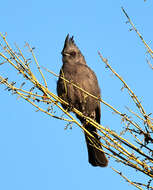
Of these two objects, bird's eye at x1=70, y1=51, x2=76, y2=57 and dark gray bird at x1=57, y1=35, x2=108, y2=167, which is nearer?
dark gray bird at x1=57, y1=35, x2=108, y2=167

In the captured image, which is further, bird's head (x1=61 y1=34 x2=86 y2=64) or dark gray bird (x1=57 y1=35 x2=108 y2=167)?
bird's head (x1=61 y1=34 x2=86 y2=64)

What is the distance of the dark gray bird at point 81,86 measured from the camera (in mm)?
5070

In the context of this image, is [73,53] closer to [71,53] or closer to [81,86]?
[71,53]

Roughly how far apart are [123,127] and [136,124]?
13 cm

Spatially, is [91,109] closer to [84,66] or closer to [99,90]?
[99,90]

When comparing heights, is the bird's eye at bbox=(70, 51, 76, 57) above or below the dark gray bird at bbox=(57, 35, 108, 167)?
above

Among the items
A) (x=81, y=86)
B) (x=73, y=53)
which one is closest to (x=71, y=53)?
(x=73, y=53)

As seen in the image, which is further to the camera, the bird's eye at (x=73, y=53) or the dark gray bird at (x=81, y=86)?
the bird's eye at (x=73, y=53)

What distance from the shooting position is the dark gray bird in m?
5.07

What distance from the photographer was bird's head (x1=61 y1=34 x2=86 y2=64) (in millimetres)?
5887

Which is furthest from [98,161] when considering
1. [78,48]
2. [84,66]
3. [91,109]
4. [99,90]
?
[78,48]

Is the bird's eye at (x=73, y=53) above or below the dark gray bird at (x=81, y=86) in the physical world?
above

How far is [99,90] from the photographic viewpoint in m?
5.74

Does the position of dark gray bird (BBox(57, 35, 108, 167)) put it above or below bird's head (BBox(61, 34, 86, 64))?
below
